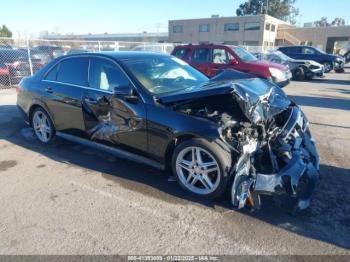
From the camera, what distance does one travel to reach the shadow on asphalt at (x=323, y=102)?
930cm

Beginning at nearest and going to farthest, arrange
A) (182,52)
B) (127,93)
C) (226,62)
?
(127,93)
(226,62)
(182,52)

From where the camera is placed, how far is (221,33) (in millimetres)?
54250

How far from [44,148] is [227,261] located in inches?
158

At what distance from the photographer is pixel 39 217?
3330mm

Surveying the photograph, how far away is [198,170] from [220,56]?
27.3 feet

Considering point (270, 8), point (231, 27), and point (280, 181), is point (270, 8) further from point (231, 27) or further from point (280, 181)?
point (280, 181)

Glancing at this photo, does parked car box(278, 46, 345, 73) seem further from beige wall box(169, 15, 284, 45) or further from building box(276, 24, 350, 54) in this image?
beige wall box(169, 15, 284, 45)

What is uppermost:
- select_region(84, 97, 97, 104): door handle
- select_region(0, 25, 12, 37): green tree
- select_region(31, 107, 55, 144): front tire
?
select_region(0, 25, 12, 37): green tree

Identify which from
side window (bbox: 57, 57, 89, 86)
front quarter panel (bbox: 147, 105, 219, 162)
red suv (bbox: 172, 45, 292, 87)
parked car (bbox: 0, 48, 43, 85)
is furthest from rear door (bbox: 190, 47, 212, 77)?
front quarter panel (bbox: 147, 105, 219, 162)

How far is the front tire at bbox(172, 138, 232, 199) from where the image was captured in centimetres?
340

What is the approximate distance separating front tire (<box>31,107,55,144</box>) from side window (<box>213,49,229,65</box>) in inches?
279

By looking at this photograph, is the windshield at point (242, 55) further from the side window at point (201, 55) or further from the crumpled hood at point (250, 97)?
the crumpled hood at point (250, 97)

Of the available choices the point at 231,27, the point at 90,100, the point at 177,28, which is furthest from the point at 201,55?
the point at 177,28

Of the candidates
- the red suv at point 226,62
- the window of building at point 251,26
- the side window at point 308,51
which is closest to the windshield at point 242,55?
the red suv at point 226,62
